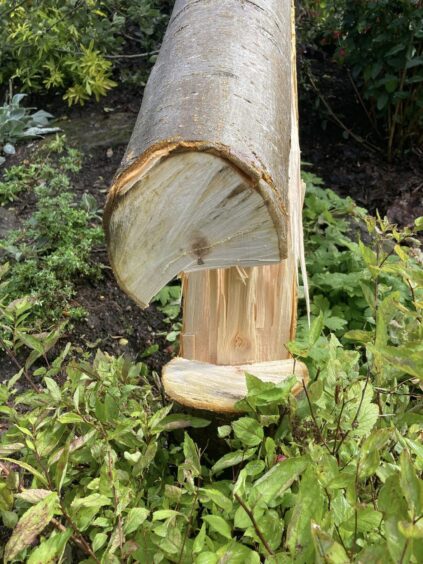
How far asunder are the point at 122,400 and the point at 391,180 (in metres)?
2.71

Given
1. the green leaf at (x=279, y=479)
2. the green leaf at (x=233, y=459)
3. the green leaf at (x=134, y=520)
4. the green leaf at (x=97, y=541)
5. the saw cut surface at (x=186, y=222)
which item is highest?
the saw cut surface at (x=186, y=222)

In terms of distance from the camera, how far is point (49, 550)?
105cm

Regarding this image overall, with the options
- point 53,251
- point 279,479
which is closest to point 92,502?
point 279,479

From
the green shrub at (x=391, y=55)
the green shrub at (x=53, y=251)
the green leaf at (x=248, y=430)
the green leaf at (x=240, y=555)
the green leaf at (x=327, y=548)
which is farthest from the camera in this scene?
the green shrub at (x=391, y=55)

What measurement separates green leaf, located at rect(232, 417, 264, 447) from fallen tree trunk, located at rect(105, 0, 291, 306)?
34 centimetres

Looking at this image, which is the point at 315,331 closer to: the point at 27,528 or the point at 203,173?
the point at 203,173

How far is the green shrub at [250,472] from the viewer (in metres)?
0.92

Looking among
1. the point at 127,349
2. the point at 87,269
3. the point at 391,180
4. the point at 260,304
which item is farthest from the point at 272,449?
the point at 391,180

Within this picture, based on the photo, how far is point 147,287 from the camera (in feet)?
4.41

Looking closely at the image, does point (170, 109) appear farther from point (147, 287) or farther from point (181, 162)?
point (147, 287)

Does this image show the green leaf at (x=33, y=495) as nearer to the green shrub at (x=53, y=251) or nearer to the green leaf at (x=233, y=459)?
the green leaf at (x=233, y=459)

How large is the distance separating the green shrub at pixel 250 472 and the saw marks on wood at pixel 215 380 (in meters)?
0.06

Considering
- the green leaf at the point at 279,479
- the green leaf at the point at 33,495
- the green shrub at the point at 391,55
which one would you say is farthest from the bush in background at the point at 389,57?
the green leaf at the point at 33,495

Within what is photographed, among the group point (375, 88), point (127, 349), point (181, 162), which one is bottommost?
point (127, 349)
